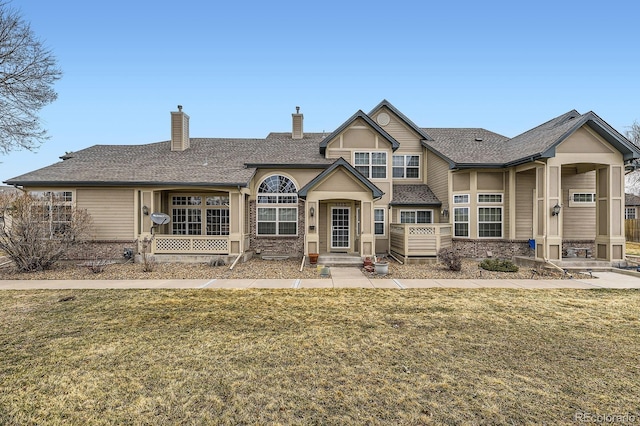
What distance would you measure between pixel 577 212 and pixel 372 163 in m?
10.8

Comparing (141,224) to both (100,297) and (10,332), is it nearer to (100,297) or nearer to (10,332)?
(100,297)

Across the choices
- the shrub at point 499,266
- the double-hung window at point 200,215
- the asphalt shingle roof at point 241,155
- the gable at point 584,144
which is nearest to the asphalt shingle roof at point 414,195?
the asphalt shingle roof at point 241,155

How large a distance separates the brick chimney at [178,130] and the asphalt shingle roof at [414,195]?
13.1 meters

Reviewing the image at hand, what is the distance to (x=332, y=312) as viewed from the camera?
6.91 meters

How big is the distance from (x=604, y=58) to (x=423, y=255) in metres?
24.8

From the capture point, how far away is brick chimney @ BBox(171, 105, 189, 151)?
58.4ft

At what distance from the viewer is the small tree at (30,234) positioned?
11.7 m

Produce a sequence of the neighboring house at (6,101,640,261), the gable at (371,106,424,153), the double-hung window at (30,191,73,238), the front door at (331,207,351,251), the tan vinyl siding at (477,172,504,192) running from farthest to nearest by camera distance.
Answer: the gable at (371,106,424,153) → the front door at (331,207,351,251) → the tan vinyl siding at (477,172,504,192) → the neighboring house at (6,101,640,261) → the double-hung window at (30,191,73,238)

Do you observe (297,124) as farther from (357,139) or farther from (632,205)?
(632,205)

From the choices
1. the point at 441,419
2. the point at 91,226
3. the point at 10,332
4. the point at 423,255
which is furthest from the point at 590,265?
the point at 91,226

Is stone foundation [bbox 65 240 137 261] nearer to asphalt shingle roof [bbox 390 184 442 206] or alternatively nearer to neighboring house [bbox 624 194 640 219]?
asphalt shingle roof [bbox 390 184 442 206]

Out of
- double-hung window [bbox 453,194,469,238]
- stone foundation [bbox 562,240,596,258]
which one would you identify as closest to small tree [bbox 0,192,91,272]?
double-hung window [bbox 453,194,469,238]

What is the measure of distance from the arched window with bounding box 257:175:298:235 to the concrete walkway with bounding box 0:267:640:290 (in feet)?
18.6

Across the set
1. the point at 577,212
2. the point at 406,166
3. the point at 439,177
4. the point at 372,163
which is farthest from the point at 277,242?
the point at 577,212
